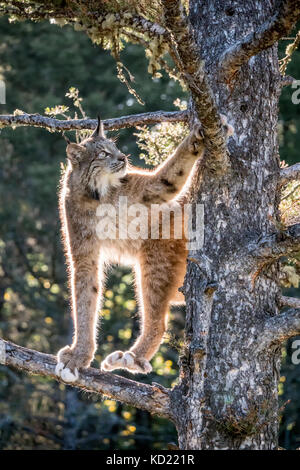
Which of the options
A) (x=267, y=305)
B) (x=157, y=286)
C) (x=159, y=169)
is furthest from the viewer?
(x=157, y=286)

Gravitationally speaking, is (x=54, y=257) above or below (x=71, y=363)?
above

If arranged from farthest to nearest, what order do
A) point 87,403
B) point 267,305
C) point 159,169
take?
point 87,403
point 159,169
point 267,305

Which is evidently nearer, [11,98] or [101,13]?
[101,13]

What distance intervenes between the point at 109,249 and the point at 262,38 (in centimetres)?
243

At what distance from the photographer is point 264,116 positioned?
3832mm

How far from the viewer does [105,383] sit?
3973 mm

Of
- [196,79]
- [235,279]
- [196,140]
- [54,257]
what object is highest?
[54,257]

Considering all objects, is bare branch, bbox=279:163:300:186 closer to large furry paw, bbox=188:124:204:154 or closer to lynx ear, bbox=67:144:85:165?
large furry paw, bbox=188:124:204:154

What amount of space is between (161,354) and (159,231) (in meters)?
8.43

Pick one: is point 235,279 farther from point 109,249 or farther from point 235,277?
point 109,249

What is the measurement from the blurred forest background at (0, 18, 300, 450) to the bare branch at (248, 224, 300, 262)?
8229 millimetres

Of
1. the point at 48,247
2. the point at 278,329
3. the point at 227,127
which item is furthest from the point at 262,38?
the point at 48,247
